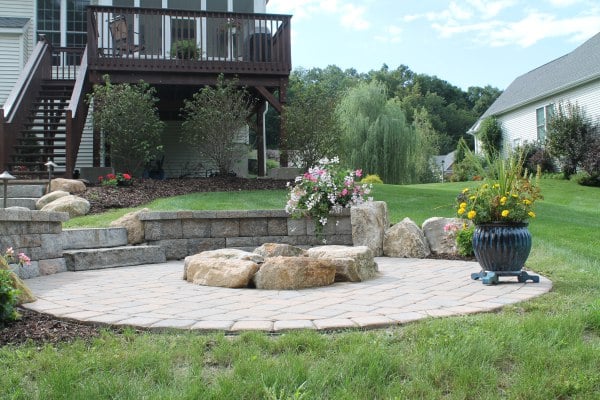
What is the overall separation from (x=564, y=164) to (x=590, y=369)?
69.8 ft

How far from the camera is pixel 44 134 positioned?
1247 cm

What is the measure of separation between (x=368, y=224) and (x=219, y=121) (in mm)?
5436

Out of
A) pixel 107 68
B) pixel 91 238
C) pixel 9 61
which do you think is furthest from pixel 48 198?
pixel 9 61

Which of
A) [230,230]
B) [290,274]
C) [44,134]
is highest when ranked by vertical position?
[44,134]

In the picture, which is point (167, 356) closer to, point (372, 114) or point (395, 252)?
point (395, 252)

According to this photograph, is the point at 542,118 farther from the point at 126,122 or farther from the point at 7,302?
the point at 7,302

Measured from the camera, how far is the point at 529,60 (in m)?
33.6

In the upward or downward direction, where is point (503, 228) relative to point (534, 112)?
downward

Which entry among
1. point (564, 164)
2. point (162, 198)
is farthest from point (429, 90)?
point (162, 198)

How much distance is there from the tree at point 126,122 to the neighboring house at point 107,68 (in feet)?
1.72

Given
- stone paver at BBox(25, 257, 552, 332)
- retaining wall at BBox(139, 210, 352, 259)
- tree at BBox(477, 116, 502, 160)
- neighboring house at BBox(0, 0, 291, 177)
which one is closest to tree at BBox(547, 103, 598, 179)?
tree at BBox(477, 116, 502, 160)

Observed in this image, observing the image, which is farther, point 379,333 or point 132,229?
point 132,229

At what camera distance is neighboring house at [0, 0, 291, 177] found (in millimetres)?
11156

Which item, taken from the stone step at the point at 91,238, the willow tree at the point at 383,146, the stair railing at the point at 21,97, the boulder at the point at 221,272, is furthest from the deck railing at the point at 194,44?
the willow tree at the point at 383,146
